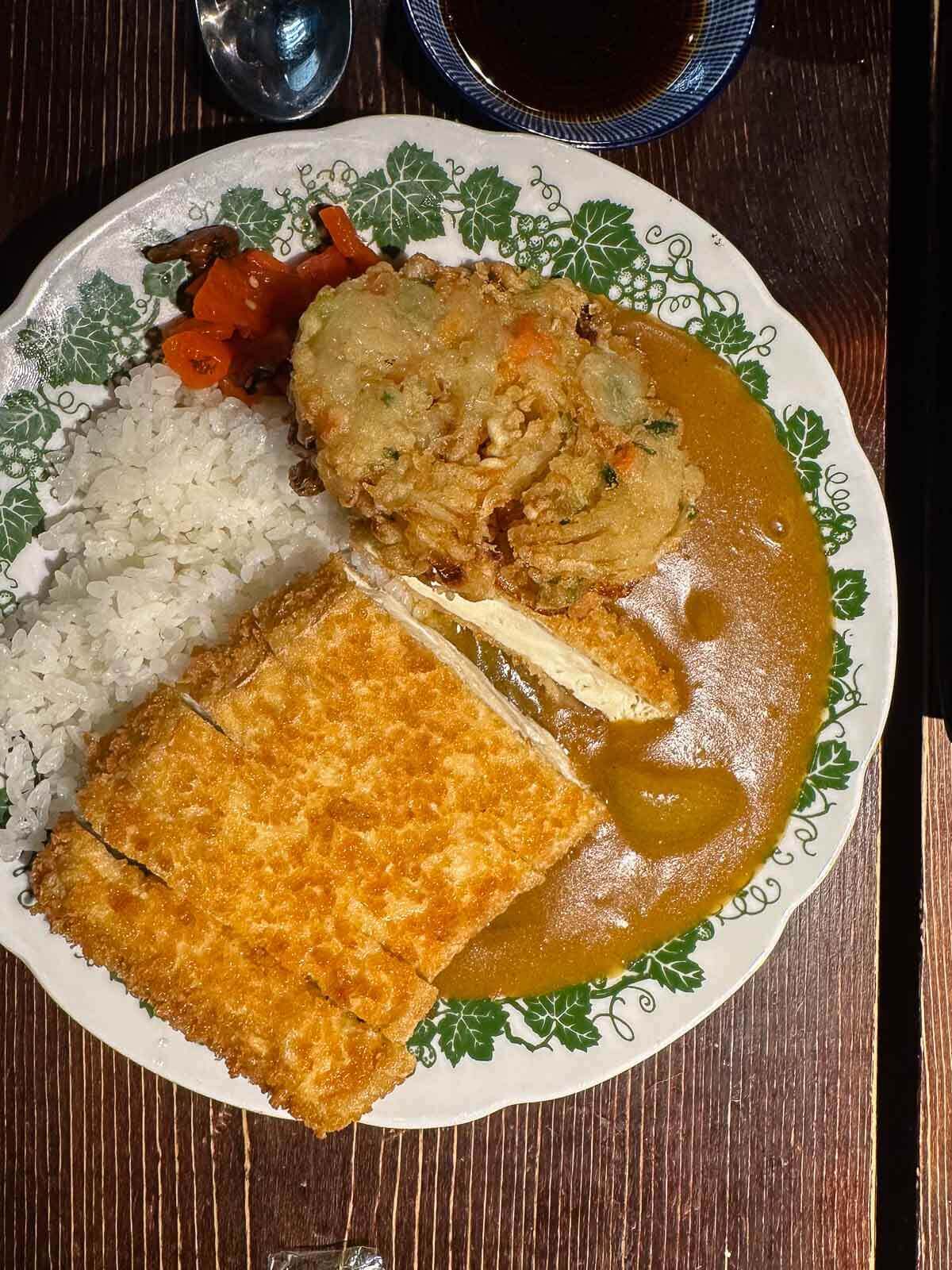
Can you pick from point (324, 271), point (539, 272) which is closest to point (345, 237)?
point (324, 271)

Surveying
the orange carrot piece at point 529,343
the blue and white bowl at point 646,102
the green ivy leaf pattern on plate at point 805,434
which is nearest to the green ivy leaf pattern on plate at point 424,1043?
the orange carrot piece at point 529,343

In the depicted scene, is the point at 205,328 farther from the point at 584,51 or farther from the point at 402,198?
the point at 584,51

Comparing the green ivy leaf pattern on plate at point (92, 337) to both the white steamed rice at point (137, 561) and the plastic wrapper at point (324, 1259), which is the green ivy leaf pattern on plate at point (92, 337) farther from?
the plastic wrapper at point (324, 1259)

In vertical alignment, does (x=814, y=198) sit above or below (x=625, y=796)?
→ above

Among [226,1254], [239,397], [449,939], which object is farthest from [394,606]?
[226,1254]

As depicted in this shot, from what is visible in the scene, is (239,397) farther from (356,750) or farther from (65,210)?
(356,750)

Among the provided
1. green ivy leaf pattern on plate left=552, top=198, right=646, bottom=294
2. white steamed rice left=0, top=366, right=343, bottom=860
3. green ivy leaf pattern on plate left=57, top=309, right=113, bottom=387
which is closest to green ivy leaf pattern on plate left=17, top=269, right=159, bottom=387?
green ivy leaf pattern on plate left=57, top=309, right=113, bottom=387
